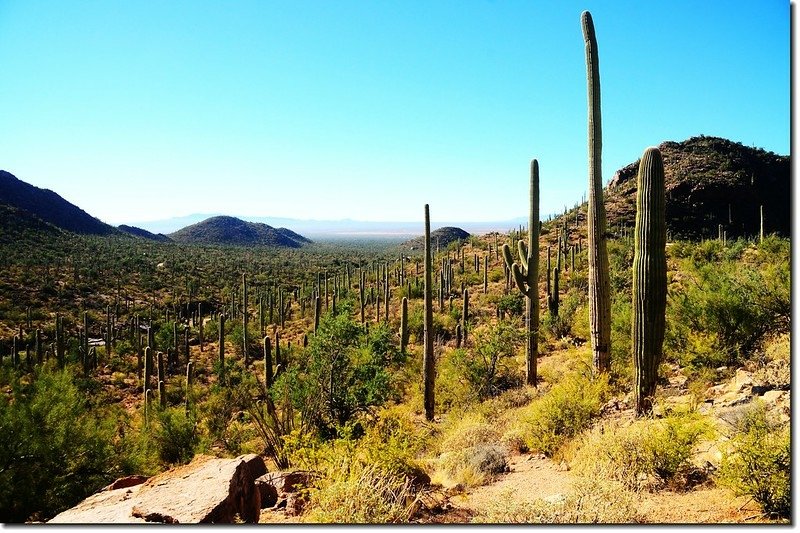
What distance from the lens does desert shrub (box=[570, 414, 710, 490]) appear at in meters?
5.53

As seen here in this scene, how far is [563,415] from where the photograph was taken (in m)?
7.86

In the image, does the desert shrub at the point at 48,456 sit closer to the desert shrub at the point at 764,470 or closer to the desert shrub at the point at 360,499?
the desert shrub at the point at 360,499

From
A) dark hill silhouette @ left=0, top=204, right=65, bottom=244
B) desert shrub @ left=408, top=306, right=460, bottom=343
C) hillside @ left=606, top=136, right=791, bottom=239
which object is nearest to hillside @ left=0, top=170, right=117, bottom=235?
dark hill silhouette @ left=0, top=204, right=65, bottom=244

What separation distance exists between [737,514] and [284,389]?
9.00 m

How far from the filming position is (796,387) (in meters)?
4.70

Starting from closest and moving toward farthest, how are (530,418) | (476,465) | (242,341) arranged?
(476,465), (530,418), (242,341)

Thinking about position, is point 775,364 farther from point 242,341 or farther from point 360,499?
point 242,341

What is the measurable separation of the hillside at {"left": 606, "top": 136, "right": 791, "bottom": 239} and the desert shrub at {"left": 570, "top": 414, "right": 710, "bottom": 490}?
3431 cm

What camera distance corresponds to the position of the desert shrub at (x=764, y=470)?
433 centimetres

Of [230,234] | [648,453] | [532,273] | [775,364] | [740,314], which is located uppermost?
[230,234]

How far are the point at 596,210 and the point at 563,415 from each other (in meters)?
3.31

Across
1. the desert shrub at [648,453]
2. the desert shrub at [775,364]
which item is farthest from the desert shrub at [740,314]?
the desert shrub at [648,453]

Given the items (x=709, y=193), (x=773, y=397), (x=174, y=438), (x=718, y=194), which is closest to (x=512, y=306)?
(x=174, y=438)

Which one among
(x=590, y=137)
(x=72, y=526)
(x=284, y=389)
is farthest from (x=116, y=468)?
(x=590, y=137)
